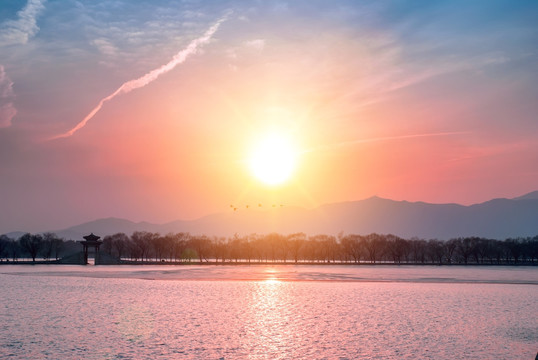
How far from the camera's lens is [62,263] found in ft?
646

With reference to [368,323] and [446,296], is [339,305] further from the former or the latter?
[446,296]

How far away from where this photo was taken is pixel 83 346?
26.3m

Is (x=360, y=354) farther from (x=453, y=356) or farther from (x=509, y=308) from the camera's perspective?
(x=509, y=308)

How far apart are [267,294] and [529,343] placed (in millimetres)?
34482

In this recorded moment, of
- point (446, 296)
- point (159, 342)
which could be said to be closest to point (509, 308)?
point (446, 296)

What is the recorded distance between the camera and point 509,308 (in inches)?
1740

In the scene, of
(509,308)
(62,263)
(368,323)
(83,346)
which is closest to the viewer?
(83,346)

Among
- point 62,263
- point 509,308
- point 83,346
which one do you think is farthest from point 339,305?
point 62,263

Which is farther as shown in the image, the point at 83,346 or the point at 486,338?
the point at 486,338

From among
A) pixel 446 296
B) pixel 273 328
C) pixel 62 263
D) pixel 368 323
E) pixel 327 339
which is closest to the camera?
pixel 327 339

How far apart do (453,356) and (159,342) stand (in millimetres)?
15227

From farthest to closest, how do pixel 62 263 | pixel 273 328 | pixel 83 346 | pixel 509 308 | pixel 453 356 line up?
pixel 62 263 < pixel 509 308 < pixel 273 328 < pixel 83 346 < pixel 453 356

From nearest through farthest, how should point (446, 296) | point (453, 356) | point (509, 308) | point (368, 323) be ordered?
point (453, 356)
point (368, 323)
point (509, 308)
point (446, 296)

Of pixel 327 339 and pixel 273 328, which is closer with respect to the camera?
pixel 327 339
